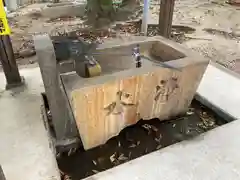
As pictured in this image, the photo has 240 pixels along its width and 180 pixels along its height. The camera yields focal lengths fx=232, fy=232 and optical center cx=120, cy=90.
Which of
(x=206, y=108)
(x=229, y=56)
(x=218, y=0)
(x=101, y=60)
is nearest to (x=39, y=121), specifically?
(x=101, y=60)

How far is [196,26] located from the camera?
5004 mm

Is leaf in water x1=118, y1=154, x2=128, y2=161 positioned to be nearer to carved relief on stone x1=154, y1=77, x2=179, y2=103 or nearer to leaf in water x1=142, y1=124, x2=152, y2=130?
leaf in water x1=142, y1=124, x2=152, y2=130

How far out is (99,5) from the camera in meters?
4.85

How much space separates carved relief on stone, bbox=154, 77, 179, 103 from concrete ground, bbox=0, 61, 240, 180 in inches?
15.4

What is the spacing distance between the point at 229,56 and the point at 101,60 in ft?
7.85

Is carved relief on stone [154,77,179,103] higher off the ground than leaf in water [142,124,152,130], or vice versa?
carved relief on stone [154,77,179,103]

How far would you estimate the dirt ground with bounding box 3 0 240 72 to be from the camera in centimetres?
369

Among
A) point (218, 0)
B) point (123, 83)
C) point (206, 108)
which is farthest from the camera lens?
point (218, 0)

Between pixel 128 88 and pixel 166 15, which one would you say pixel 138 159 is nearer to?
pixel 128 88

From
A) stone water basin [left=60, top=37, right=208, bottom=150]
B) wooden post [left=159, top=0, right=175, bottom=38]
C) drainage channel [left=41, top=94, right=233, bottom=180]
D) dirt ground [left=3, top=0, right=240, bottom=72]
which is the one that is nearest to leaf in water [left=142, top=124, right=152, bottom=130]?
drainage channel [left=41, top=94, right=233, bottom=180]

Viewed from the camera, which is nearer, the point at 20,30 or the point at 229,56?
the point at 229,56

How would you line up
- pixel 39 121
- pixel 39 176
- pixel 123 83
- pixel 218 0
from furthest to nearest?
pixel 218 0 → pixel 39 121 → pixel 123 83 → pixel 39 176

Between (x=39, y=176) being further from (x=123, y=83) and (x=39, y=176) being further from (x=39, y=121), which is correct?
(x=123, y=83)

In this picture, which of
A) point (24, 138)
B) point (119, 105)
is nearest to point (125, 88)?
point (119, 105)
